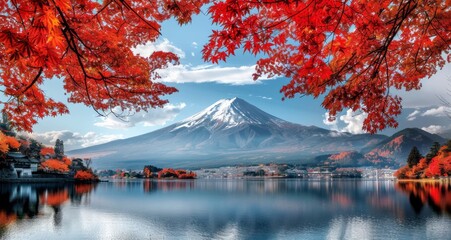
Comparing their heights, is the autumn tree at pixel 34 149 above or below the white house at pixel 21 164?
above

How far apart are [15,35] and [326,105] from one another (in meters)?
5.33

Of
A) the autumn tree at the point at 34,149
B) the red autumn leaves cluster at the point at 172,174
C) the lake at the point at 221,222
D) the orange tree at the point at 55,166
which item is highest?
the autumn tree at the point at 34,149

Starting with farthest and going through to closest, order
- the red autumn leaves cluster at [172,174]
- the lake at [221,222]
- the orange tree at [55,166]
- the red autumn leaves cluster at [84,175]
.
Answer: the red autumn leaves cluster at [172,174] < the red autumn leaves cluster at [84,175] < the orange tree at [55,166] < the lake at [221,222]

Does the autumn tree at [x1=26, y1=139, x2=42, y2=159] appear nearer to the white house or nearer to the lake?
the white house

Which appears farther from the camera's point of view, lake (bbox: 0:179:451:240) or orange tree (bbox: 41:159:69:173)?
orange tree (bbox: 41:159:69:173)

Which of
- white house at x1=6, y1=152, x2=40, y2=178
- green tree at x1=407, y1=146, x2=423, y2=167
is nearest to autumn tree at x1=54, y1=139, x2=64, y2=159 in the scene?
white house at x1=6, y1=152, x2=40, y2=178

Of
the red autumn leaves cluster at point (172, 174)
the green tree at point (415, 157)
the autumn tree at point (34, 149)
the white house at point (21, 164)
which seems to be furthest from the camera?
the red autumn leaves cluster at point (172, 174)

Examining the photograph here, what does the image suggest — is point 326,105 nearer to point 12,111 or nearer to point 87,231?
point 12,111

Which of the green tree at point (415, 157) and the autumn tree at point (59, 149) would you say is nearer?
the autumn tree at point (59, 149)

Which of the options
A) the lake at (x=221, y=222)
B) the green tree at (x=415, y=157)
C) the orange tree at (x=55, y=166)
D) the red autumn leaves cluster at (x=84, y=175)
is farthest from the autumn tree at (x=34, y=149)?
the green tree at (x=415, y=157)

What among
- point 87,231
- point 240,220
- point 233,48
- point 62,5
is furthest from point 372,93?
point 240,220

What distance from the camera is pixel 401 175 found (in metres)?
85.8

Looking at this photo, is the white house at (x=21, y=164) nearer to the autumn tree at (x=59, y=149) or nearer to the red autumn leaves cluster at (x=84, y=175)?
the autumn tree at (x=59, y=149)

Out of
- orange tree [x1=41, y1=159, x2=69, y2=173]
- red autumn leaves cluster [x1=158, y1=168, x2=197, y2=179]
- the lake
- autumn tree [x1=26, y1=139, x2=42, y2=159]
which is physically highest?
autumn tree [x1=26, y1=139, x2=42, y2=159]
